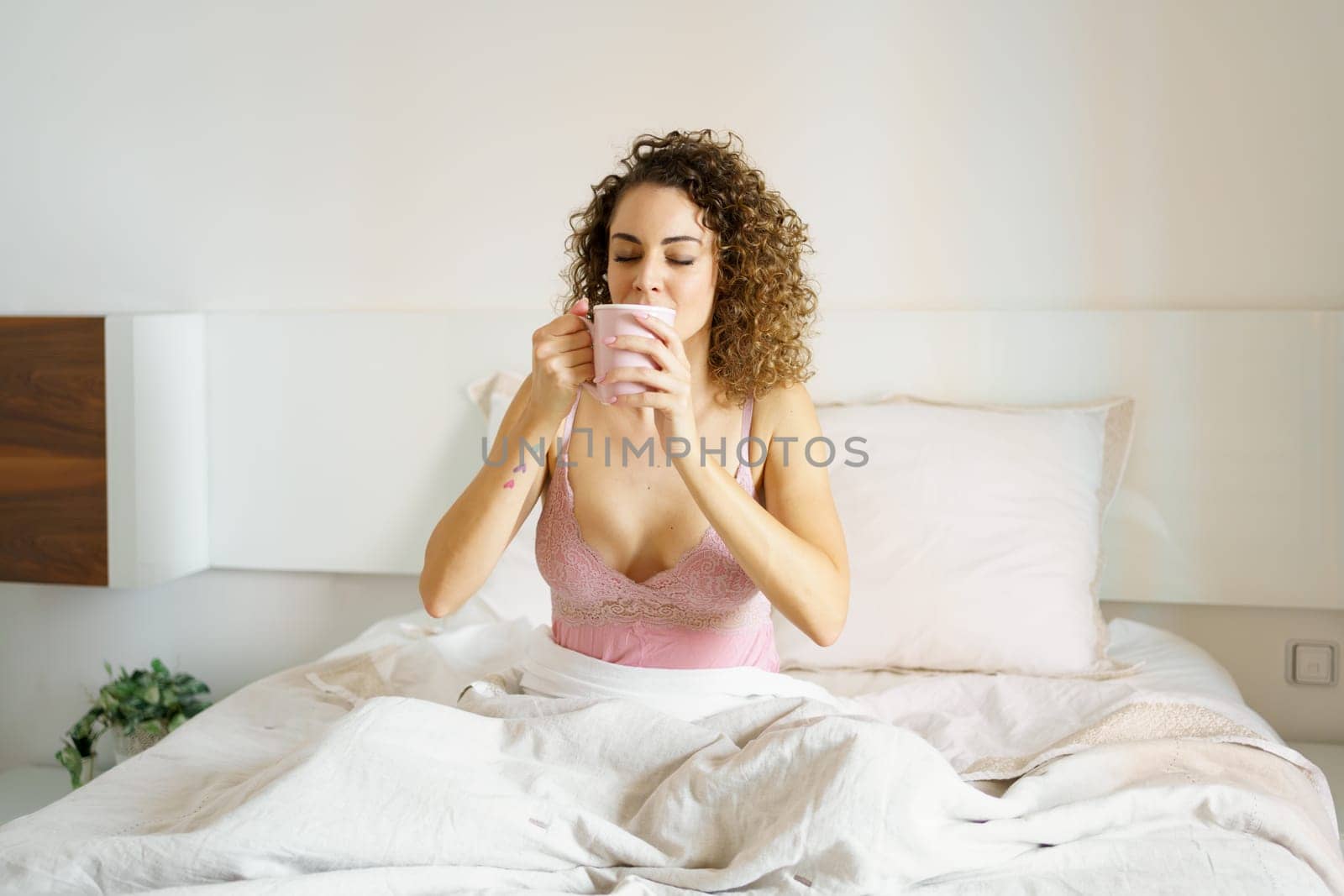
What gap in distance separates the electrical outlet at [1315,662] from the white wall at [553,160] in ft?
0.11

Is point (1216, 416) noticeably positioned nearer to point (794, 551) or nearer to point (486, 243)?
point (794, 551)

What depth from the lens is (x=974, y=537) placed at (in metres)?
1.98

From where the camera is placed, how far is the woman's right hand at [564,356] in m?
1.32

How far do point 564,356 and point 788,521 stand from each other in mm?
359

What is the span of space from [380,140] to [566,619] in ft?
4.30

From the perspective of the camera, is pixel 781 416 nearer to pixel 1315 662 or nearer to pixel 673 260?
pixel 673 260

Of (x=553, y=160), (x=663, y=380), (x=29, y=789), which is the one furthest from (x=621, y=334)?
(x=29, y=789)

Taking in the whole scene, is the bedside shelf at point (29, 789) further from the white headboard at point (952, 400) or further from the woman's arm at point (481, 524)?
the woman's arm at point (481, 524)

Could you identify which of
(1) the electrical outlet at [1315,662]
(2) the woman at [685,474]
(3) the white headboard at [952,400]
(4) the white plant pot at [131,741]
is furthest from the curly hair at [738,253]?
(4) the white plant pot at [131,741]

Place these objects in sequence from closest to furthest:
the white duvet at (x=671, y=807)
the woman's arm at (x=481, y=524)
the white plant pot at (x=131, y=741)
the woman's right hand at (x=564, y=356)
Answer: the white duvet at (x=671, y=807) < the woman's right hand at (x=564, y=356) < the woman's arm at (x=481, y=524) < the white plant pot at (x=131, y=741)

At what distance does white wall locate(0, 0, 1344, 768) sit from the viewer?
2.17 meters

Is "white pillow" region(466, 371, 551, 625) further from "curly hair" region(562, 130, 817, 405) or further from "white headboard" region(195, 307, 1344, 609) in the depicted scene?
"curly hair" region(562, 130, 817, 405)

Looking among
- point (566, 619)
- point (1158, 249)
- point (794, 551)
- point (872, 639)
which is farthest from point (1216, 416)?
→ point (566, 619)

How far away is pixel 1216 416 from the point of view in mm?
2148
